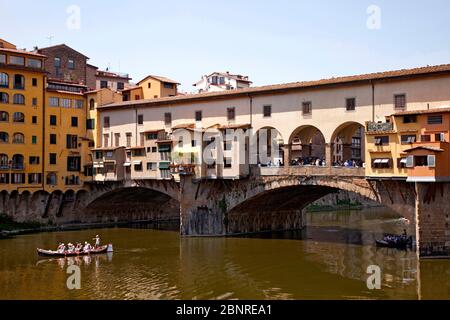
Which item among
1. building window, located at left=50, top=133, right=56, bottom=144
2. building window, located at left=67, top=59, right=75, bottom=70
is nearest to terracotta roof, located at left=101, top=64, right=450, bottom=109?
building window, located at left=50, top=133, right=56, bottom=144

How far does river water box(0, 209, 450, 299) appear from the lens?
37.0 metres

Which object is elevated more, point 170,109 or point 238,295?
point 170,109

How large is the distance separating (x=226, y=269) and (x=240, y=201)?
15.5m

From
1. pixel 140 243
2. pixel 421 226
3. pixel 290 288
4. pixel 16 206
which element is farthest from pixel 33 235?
pixel 421 226

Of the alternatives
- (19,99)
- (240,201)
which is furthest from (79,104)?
(240,201)

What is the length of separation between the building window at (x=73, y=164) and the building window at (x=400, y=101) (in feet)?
135

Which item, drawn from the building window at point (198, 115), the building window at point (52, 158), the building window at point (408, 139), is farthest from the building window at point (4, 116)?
the building window at point (408, 139)

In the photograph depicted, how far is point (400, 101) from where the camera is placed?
48.1 m

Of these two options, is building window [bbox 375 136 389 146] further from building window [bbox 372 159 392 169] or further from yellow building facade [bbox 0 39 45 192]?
yellow building facade [bbox 0 39 45 192]

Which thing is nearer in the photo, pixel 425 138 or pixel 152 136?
pixel 425 138

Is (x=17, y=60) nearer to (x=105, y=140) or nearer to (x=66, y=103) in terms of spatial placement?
(x=66, y=103)

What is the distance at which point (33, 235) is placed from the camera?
2517 inches
